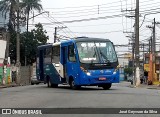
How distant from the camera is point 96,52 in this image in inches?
960

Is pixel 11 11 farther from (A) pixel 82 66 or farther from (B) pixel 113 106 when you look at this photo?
(B) pixel 113 106

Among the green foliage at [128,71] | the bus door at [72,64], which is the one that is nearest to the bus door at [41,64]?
the bus door at [72,64]

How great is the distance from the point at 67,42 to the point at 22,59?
46586 millimetres

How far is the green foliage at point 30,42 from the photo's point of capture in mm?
67438

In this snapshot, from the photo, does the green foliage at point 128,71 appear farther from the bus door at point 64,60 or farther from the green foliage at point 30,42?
the bus door at point 64,60

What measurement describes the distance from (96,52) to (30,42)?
146ft

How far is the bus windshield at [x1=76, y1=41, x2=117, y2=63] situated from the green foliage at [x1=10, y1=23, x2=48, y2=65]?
42.9 metres

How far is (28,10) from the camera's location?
2286 inches

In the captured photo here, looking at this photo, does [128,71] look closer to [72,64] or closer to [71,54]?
[71,54]

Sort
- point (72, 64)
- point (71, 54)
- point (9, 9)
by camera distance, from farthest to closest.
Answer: point (9, 9)
point (71, 54)
point (72, 64)

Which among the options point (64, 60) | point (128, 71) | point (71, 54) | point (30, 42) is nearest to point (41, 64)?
point (64, 60)

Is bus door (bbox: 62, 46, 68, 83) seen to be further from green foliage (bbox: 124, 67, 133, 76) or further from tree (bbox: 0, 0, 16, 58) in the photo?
green foliage (bbox: 124, 67, 133, 76)

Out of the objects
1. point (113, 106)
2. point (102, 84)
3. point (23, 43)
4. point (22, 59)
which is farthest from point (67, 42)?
point (22, 59)

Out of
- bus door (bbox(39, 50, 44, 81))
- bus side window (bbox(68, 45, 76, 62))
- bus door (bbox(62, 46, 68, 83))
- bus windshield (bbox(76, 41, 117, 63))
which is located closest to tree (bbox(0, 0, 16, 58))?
bus door (bbox(39, 50, 44, 81))
